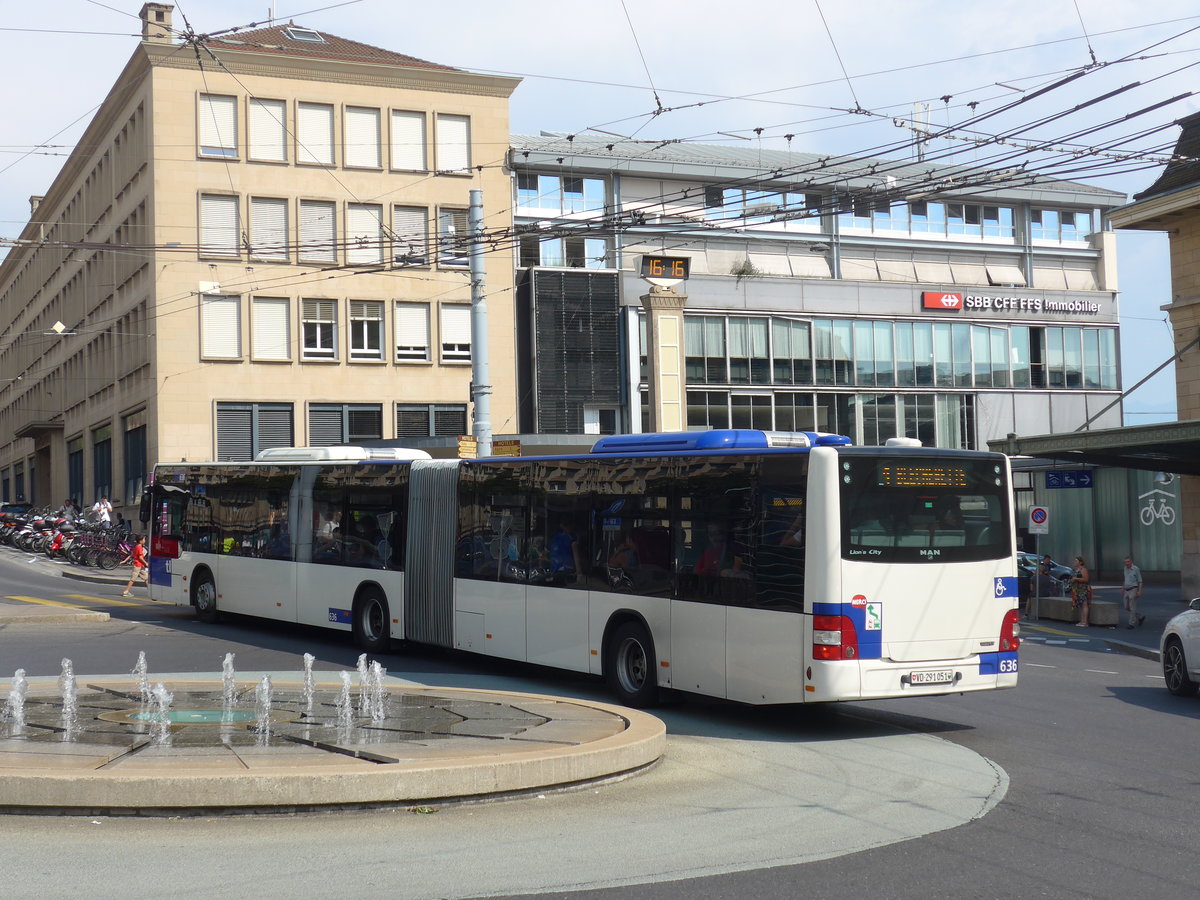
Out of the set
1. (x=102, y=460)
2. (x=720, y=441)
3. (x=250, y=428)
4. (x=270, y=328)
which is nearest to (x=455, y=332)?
(x=270, y=328)

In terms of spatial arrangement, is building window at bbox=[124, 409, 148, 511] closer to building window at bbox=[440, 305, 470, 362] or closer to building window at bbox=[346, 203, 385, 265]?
building window at bbox=[346, 203, 385, 265]

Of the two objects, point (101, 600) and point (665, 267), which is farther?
point (665, 267)

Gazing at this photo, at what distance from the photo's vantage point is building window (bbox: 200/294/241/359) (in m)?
48.6

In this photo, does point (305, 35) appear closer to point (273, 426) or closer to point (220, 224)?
point (220, 224)

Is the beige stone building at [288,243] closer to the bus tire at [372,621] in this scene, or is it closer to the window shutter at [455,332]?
the window shutter at [455,332]

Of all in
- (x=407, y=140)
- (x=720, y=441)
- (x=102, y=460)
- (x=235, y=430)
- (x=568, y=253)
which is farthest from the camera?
(x=568, y=253)

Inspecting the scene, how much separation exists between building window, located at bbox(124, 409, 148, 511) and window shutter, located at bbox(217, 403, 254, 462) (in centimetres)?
349

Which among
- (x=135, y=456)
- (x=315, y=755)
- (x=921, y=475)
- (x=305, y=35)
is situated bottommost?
(x=315, y=755)

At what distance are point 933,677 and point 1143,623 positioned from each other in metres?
19.4

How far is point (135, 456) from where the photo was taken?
171 feet

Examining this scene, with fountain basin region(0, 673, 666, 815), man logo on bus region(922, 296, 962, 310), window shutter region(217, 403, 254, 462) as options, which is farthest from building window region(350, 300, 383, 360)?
fountain basin region(0, 673, 666, 815)

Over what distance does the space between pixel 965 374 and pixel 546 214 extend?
66.6 ft

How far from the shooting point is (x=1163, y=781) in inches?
404

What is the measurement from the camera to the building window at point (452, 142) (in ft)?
170
